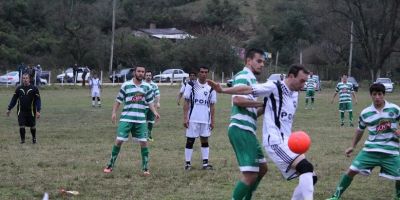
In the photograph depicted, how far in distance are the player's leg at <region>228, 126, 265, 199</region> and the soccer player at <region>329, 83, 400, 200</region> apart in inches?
77.4

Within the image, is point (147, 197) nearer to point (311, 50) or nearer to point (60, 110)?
point (60, 110)

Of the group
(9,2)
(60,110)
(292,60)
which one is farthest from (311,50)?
(60,110)

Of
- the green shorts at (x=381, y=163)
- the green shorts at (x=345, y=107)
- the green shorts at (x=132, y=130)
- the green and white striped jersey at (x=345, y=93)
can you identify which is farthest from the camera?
the green and white striped jersey at (x=345, y=93)

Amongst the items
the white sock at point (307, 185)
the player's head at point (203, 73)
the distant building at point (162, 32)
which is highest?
the distant building at point (162, 32)

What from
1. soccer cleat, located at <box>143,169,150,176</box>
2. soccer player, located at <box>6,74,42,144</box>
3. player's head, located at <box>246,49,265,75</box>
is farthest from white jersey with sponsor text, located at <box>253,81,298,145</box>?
soccer player, located at <box>6,74,42,144</box>

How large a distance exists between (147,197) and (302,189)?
2.95 metres

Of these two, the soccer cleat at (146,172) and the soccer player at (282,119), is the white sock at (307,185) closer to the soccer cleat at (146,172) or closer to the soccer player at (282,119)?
the soccer player at (282,119)

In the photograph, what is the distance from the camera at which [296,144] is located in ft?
24.5

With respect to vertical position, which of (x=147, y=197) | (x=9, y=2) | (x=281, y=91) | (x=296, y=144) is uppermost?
(x=9, y=2)

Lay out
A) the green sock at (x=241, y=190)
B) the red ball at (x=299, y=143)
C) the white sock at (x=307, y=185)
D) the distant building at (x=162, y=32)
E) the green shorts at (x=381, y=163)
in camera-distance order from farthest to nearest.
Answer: the distant building at (x=162, y=32) < the green shorts at (x=381, y=163) < the green sock at (x=241, y=190) < the white sock at (x=307, y=185) < the red ball at (x=299, y=143)

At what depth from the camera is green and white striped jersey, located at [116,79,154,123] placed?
12159 millimetres

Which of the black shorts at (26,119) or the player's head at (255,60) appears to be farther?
the black shorts at (26,119)

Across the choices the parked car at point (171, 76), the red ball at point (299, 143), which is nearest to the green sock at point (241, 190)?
the red ball at point (299, 143)

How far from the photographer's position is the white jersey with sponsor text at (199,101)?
42.6ft
